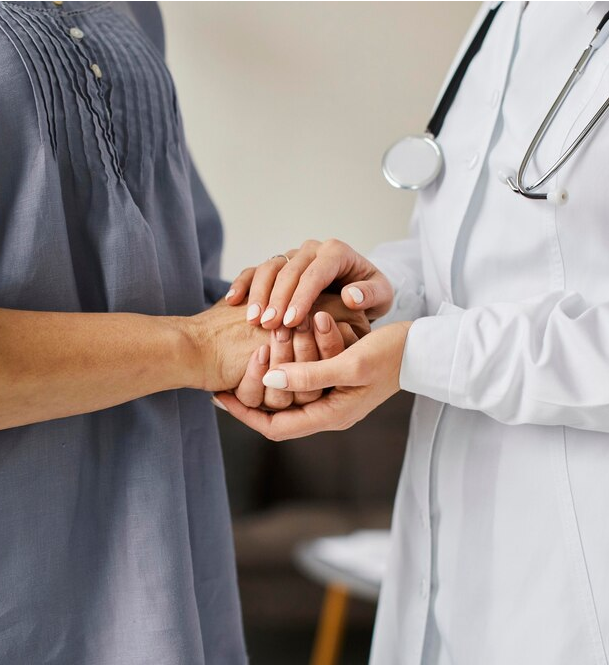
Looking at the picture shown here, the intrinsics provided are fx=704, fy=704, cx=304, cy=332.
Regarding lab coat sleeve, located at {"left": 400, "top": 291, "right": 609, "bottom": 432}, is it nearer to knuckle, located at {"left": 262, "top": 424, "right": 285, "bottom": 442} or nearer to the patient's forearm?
knuckle, located at {"left": 262, "top": 424, "right": 285, "bottom": 442}

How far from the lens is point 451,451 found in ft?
3.21

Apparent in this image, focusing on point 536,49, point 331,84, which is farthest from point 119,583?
point 331,84

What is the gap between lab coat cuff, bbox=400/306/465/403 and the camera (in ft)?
2.71

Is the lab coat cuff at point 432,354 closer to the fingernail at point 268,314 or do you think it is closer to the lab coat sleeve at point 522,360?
the lab coat sleeve at point 522,360

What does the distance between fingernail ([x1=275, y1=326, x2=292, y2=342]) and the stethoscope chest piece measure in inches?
10.8

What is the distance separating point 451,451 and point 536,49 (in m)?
0.54

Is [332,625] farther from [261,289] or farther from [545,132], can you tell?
[545,132]

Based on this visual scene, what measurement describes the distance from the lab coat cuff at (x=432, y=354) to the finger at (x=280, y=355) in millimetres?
141

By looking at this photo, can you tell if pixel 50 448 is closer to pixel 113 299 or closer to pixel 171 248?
pixel 113 299

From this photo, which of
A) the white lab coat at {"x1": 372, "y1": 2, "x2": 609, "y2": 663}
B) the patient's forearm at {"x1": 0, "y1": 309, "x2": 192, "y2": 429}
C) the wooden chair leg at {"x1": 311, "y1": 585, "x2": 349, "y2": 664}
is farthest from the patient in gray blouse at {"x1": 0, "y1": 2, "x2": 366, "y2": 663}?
the wooden chair leg at {"x1": 311, "y1": 585, "x2": 349, "y2": 664}

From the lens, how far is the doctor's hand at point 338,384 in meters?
0.81

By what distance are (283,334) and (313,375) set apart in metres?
0.08

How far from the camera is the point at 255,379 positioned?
34.0 inches

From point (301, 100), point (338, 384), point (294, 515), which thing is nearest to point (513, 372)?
point (338, 384)
